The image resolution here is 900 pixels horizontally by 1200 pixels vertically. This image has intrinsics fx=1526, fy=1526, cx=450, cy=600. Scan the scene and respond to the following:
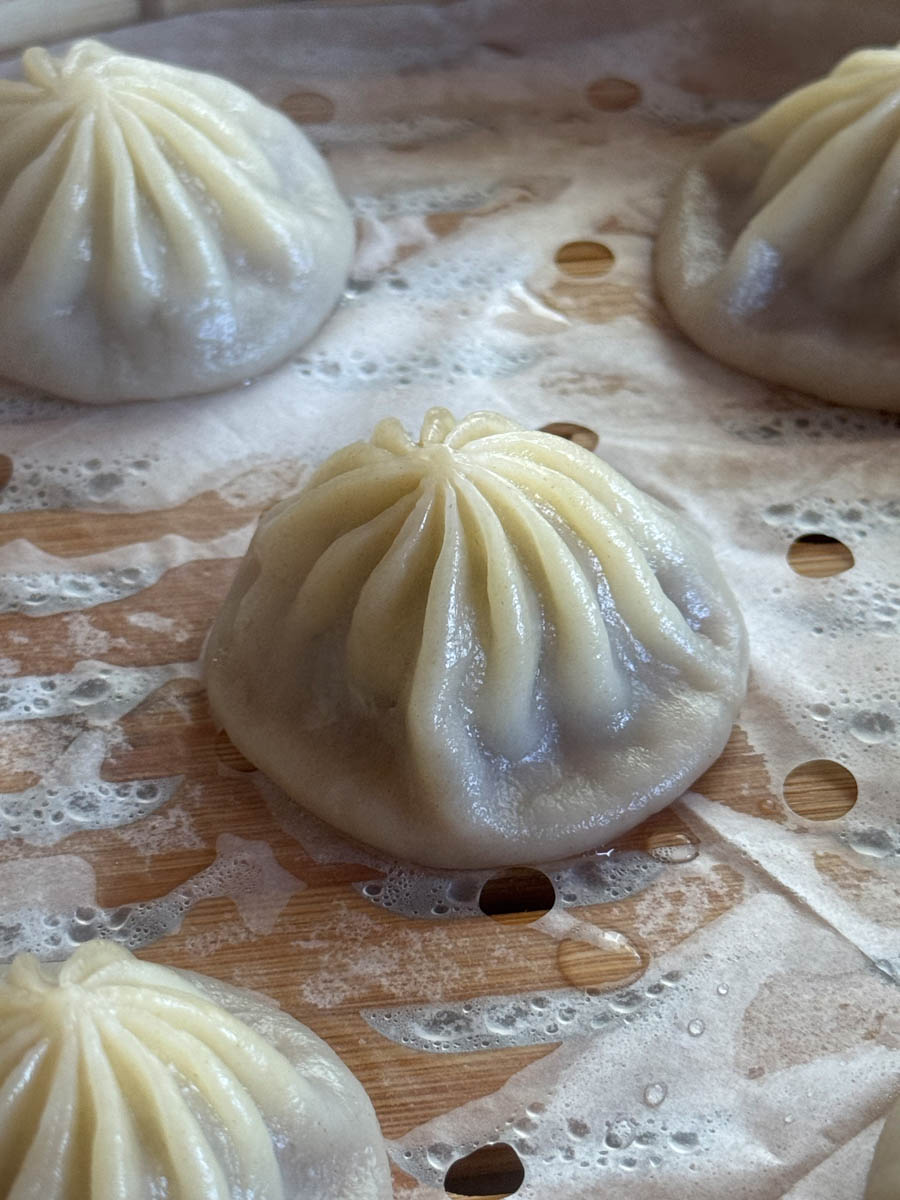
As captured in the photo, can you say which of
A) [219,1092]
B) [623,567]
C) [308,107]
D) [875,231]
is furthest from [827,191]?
[219,1092]

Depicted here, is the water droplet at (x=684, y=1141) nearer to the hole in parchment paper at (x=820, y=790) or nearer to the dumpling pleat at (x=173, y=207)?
the hole in parchment paper at (x=820, y=790)

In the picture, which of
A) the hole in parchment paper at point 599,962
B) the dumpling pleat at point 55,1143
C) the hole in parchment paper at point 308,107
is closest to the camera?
the dumpling pleat at point 55,1143

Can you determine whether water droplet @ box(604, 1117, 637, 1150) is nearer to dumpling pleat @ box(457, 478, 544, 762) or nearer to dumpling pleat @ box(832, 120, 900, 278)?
dumpling pleat @ box(457, 478, 544, 762)

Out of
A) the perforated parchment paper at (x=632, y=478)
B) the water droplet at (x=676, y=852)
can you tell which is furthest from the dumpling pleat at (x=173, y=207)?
the water droplet at (x=676, y=852)

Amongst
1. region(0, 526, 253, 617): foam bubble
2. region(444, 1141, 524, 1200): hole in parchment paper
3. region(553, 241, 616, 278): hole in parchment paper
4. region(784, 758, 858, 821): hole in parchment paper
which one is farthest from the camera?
region(553, 241, 616, 278): hole in parchment paper

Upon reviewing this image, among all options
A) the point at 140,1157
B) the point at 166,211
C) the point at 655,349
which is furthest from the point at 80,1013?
the point at 655,349


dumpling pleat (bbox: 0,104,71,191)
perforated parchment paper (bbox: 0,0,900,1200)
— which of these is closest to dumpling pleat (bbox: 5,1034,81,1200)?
perforated parchment paper (bbox: 0,0,900,1200)

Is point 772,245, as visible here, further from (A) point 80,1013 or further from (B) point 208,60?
(A) point 80,1013

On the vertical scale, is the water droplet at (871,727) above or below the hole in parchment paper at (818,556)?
below
